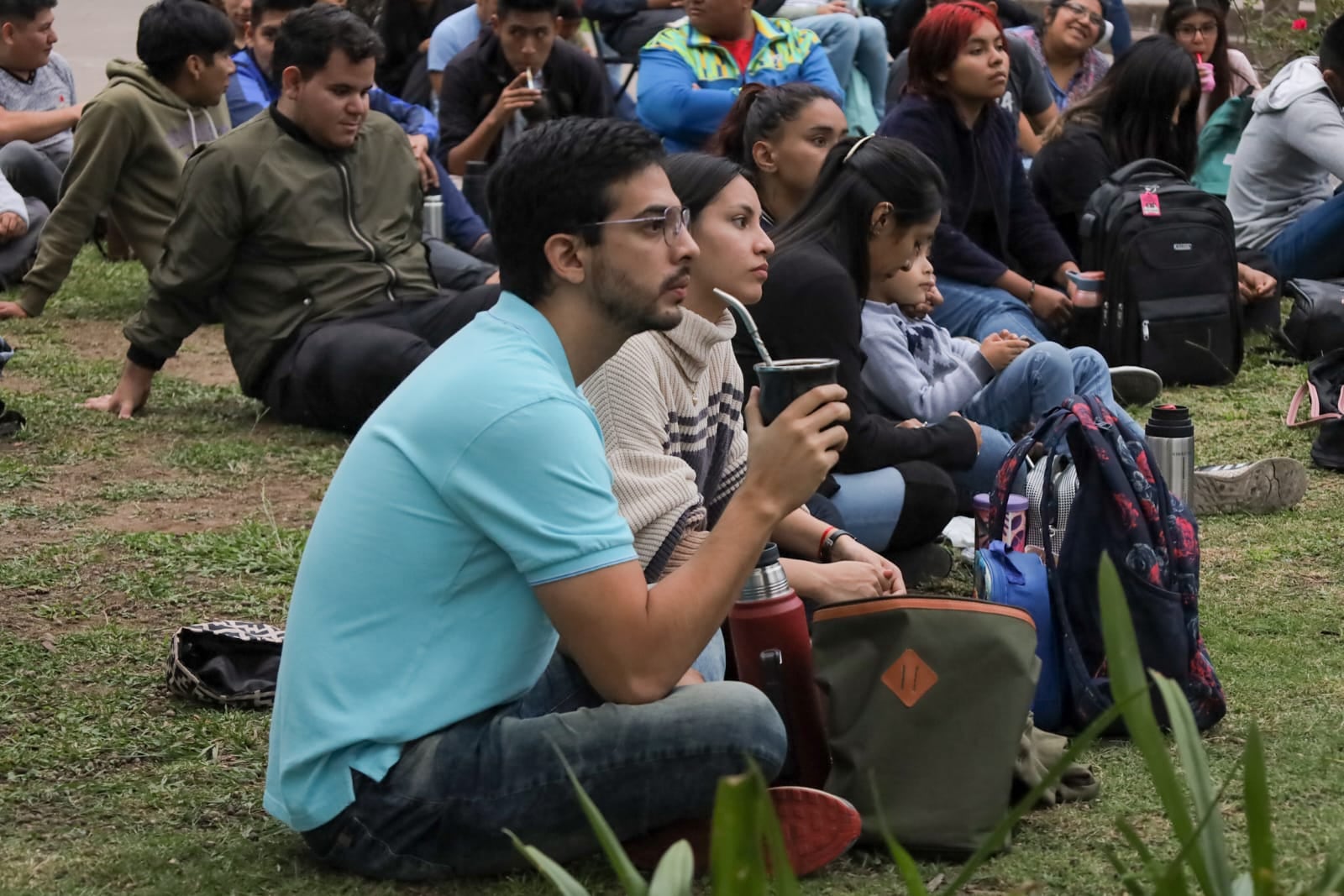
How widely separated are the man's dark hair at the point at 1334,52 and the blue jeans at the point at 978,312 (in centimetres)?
190

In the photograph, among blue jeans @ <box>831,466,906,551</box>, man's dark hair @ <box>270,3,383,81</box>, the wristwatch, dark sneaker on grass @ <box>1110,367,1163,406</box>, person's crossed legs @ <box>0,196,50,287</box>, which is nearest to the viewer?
the wristwatch

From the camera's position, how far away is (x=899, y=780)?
2.66 m

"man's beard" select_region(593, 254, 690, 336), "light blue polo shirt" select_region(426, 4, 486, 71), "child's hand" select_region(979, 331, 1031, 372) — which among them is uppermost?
"man's beard" select_region(593, 254, 690, 336)

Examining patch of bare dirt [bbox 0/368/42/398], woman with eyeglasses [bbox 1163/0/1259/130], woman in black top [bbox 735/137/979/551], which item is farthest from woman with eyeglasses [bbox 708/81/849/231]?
woman with eyeglasses [bbox 1163/0/1259/130]

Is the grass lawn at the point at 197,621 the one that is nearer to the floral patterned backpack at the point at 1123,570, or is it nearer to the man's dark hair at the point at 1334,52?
the floral patterned backpack at the point at 1123,570

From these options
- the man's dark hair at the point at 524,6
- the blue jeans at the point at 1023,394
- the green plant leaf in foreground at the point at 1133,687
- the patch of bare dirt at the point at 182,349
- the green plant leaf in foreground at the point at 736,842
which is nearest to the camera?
the green plant leaf in foreground at the point at 736,842

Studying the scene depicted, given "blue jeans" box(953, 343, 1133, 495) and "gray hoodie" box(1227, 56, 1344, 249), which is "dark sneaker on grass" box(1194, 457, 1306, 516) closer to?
"blue jeans" box(953, 343, 1133, 495)

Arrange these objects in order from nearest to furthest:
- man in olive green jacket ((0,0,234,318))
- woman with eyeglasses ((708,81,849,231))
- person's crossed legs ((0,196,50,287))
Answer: woman with eyeglasses ((708,81,849,231)) < man in olive green jacket ((0,0,234,318)) < person's crossed legs ((0,196,50,287))

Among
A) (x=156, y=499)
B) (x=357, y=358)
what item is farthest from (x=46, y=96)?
(x=156, y=499)

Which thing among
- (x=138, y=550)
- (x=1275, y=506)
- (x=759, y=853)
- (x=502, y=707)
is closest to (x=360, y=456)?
(x=502, y=707)

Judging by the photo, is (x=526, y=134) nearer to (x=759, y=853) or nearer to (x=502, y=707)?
(x=502, y=707)

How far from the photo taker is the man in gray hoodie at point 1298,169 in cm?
703

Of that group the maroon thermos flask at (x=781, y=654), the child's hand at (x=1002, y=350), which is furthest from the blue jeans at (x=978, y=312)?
the maroon thermos flask at (x=781, y=654)

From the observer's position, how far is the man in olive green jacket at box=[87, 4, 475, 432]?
5.54 metres
